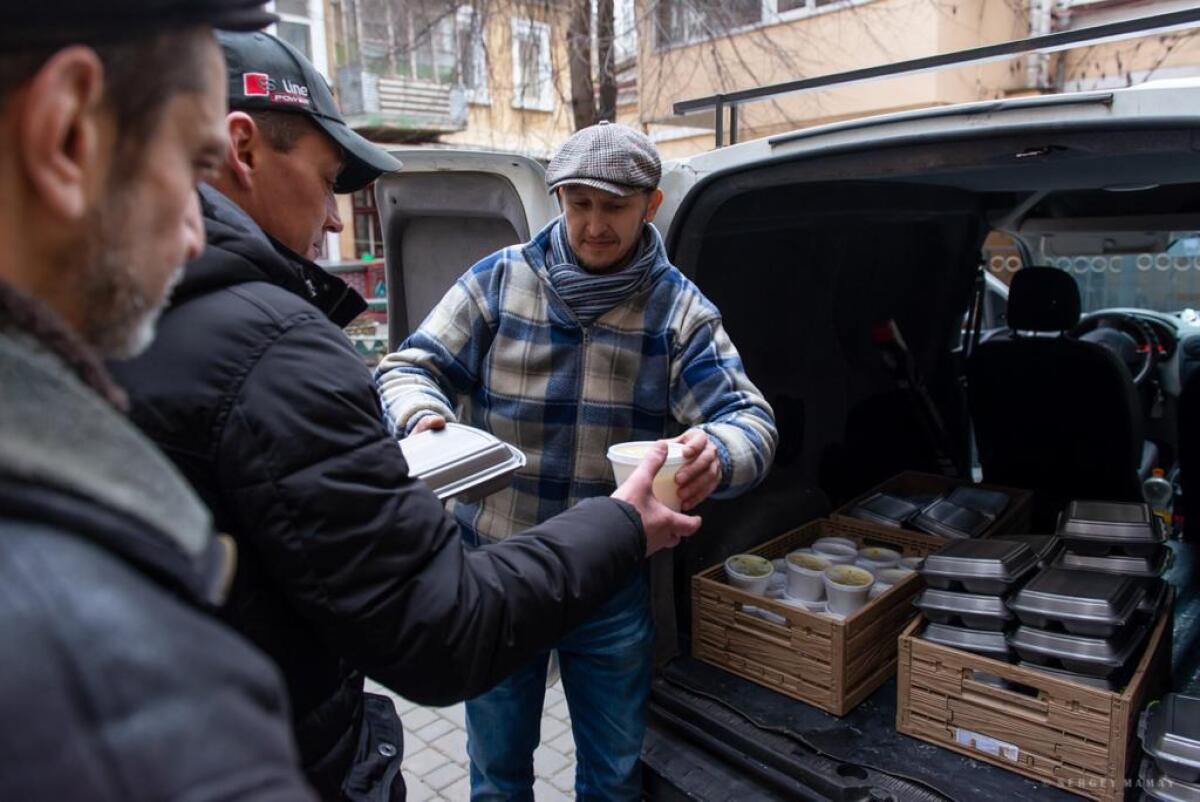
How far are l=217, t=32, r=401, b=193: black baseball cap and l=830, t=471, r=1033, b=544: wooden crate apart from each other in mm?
2713

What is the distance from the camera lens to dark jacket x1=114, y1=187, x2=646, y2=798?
Result: 111cm

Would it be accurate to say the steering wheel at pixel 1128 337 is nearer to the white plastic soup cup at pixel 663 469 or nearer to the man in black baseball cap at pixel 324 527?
the white plastic soup cup at pixel 663 469

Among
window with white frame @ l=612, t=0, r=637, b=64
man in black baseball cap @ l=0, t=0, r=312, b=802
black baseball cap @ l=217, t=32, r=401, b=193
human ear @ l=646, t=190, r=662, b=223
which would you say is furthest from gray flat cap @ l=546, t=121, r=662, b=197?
window with white frame @ l=612, t=0, r=637, b=64

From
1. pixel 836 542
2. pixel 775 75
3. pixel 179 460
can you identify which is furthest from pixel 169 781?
pixel 775 75

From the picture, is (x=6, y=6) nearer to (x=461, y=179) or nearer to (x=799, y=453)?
(x=461, y=179)

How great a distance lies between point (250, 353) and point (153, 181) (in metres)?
0.45

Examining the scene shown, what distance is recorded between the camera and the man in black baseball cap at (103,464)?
1.70ft

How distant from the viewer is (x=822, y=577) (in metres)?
2.95

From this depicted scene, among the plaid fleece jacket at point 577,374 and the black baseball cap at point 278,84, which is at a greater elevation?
the black baseball cap at point 278,84

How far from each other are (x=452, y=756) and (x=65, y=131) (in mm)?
3388

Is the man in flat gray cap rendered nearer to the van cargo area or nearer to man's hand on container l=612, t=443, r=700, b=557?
the van cargo area

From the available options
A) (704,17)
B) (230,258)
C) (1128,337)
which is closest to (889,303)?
(1128,337)

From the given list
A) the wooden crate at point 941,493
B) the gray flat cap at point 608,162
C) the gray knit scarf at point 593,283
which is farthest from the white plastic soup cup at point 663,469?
the wooden crate at point 941,493

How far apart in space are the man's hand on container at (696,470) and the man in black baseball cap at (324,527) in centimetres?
51
